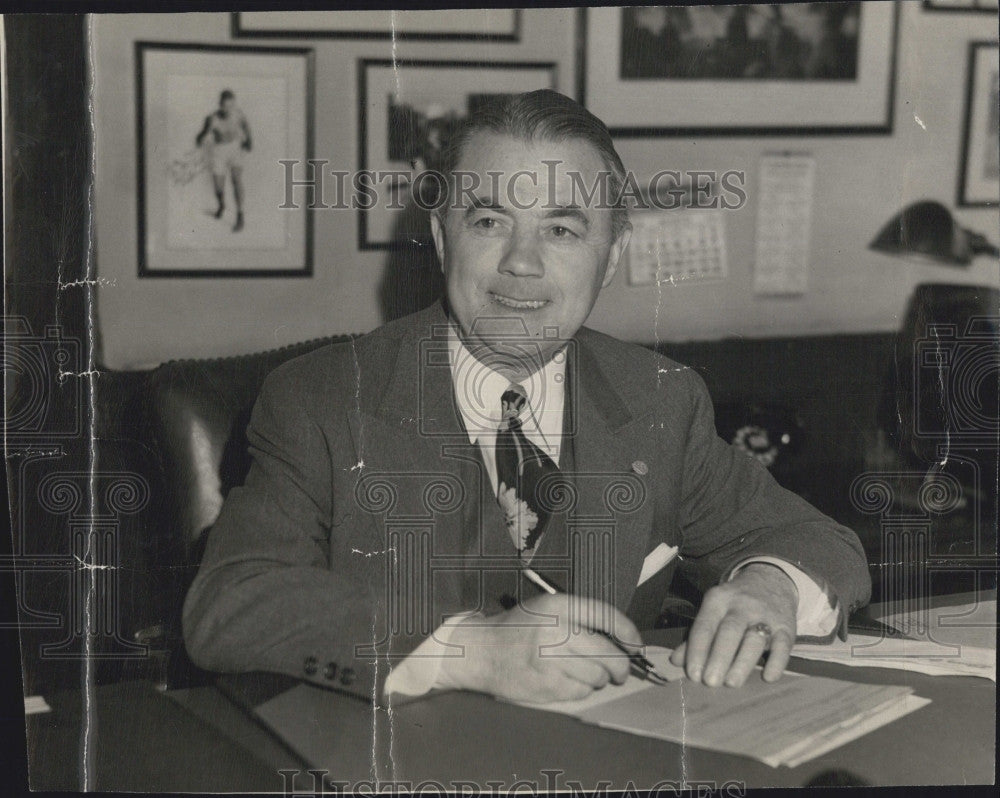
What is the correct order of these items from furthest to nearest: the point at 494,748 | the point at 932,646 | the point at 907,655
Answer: the point at 932,646
the point at 907,655
the point at 494,748

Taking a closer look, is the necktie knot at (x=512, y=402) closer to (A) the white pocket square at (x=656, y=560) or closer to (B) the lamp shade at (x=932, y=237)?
(A) the white pocket square at (x=656, y=560)

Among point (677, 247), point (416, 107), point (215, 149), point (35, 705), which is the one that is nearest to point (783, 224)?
point (677, 247)

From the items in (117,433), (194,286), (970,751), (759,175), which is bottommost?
(970,751)

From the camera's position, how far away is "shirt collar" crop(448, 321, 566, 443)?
1.57m

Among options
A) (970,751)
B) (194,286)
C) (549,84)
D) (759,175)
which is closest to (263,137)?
(194,286)

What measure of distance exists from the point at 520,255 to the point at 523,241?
0.9 inches

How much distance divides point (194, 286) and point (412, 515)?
488mm

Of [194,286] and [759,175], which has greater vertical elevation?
[759,175]

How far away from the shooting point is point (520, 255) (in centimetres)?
151

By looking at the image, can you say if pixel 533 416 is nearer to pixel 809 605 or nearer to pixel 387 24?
pixel 809 605

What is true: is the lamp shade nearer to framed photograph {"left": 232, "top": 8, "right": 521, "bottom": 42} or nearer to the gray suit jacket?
the gray suit jacket

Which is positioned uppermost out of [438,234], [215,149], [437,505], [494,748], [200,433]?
[215,149]

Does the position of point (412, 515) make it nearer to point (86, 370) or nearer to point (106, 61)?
point (86, 370)

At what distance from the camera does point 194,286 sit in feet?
5.06
